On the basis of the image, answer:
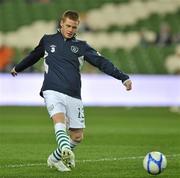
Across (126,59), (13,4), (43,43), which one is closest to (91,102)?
(126,59)

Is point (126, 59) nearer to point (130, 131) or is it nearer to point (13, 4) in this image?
point (13, 4)

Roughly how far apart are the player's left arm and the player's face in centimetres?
33

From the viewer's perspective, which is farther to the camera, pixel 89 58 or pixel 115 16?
pixel 115 16

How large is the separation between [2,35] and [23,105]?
27.2 feet

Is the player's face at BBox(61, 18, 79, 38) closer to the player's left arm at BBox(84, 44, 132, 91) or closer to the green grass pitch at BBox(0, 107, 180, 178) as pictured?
the player's left arm at BBox(84, 44, 132, 91)

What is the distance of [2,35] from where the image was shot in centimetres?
3556

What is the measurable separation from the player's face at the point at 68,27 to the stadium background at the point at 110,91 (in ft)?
6.08

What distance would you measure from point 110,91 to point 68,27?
17.0 m

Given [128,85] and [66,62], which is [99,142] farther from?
[128,85]

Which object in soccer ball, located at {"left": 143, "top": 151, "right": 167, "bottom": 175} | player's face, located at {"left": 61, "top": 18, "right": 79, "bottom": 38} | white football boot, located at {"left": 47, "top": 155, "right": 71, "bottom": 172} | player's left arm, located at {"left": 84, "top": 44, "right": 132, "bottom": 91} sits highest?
player's face, located at {"left": 61, "top": 18, "right": 79, "bottom": 38}

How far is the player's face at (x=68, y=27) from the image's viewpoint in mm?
10664

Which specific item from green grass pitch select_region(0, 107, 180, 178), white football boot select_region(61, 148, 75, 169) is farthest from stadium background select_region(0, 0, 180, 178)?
white football boot select_region(61, 148, 75, 169)

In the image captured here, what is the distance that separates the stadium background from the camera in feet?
40.3

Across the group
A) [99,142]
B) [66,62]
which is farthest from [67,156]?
[99,142]
